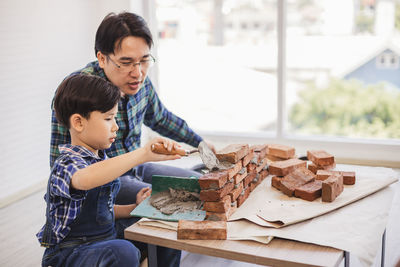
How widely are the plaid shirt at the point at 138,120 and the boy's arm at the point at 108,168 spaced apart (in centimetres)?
44

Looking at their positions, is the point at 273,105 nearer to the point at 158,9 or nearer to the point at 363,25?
the point at 363,25

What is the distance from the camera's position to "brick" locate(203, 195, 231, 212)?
4.87 feet

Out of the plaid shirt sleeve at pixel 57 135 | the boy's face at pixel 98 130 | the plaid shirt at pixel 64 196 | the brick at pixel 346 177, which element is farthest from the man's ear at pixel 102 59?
the brick at pixel 346 177

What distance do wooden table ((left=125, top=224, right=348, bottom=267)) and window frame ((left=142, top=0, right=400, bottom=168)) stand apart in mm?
2510

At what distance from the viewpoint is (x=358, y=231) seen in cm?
142

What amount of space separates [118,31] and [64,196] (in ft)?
2.56

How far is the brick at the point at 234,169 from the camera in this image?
5.05ft

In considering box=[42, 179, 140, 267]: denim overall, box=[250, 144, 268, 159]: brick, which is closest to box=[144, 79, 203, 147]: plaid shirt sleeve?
box=[250, 144, 268, 159]: brick

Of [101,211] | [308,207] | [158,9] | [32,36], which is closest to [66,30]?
[32,36]

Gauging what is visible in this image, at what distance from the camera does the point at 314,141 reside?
394cm

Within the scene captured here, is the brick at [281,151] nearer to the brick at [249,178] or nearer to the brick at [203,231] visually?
the brick at [249,178]

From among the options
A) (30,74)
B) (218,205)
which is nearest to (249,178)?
(218,205)

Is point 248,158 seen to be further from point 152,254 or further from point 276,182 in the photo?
point 152,254

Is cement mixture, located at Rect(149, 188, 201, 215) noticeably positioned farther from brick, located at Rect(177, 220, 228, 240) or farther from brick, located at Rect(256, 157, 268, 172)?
brick, located at Rect(256, 157, 268, 172)
